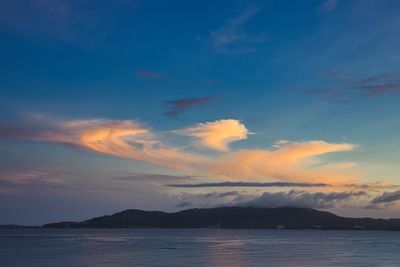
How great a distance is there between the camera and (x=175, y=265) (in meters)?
73.3

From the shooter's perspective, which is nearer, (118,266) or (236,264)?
(118,266)

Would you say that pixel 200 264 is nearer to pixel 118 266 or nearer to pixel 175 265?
pixel 175 265

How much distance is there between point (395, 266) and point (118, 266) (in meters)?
38.9

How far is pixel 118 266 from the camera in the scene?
71812 millimetres

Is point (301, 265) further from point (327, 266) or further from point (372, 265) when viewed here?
point (372, 265)

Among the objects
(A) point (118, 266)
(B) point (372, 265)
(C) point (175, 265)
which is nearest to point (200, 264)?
(C) point (175, 265)

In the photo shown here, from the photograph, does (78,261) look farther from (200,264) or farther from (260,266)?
(260,266)

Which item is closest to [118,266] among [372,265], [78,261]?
[78,261]

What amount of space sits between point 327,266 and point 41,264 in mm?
41146

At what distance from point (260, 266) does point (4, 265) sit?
118 ft

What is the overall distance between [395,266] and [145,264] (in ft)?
116

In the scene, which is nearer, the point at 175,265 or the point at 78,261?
the point at 175,265

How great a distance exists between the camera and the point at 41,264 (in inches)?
2938

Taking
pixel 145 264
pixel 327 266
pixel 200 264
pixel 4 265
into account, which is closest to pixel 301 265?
pixel 327 266
